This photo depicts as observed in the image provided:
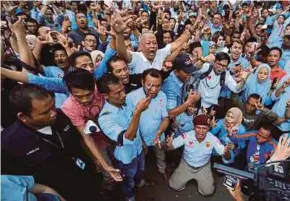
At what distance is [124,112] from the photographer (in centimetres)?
233

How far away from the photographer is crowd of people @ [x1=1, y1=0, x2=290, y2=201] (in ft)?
5.69

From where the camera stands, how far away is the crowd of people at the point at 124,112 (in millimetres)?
1735

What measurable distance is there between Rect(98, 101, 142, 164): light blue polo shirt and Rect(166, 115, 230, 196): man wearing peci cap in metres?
0.64

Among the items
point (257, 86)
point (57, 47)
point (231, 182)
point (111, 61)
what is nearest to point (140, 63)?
point (111, 61)

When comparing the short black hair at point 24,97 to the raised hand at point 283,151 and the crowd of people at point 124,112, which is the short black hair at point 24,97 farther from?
the raised hand at point 283,151

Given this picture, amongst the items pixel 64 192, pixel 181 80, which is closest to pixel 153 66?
pixel 181 80

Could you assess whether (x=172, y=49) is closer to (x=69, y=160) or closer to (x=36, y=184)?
(x=69, y=160)

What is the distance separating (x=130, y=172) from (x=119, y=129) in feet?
1.70

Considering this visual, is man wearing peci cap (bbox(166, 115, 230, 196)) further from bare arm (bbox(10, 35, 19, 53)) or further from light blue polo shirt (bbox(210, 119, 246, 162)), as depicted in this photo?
bare arm (bbox(10, 35, 19, 53))

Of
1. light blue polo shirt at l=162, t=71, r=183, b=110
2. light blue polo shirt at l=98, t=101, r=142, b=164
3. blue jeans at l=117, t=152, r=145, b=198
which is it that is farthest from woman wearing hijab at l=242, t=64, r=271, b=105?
light blue polo shirt at l=98, t=101, r=142, b=164

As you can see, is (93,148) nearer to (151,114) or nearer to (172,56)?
(151,114)

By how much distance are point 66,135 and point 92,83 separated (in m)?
0.42

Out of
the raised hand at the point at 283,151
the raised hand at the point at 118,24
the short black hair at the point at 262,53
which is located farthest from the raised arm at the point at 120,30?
the short black hair at the point at 262,53

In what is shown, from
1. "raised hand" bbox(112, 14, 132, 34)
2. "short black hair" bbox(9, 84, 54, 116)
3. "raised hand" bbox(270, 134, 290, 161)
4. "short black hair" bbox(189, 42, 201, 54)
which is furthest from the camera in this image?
"short black hair" bbox(189, 42, 201, 54)
